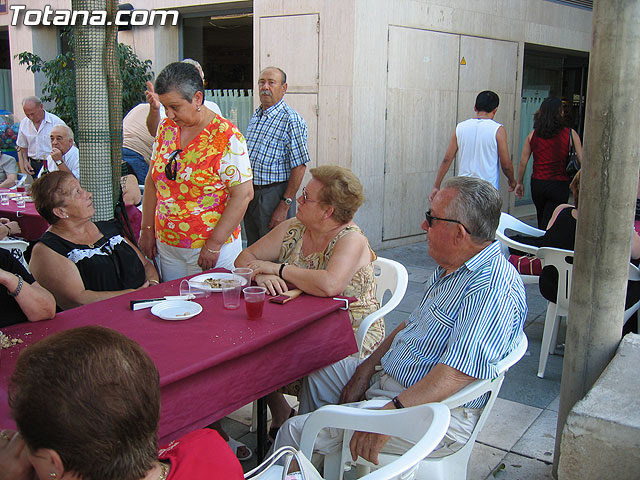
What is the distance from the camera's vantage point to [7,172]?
810cm

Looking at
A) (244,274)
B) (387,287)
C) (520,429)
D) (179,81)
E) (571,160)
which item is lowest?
(520,429)

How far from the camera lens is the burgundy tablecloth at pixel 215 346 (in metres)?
2.09

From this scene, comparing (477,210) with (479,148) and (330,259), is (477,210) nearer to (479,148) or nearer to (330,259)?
(330,259)

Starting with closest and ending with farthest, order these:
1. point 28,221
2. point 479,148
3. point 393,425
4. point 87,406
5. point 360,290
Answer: point 87,406 → point 393,425 → point 360,290 → point 28,221 → point 479,148

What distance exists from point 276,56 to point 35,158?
3772 mm

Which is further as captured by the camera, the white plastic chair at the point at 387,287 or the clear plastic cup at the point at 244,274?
the white plastic chair at the point at 387,287

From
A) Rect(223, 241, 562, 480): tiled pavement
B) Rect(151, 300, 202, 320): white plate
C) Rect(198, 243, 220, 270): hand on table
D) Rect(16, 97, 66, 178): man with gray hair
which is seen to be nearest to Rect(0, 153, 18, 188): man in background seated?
Rect(16, 97, 66, 178): man with gray hair

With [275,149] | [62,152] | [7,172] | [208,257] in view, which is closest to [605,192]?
[208,257]

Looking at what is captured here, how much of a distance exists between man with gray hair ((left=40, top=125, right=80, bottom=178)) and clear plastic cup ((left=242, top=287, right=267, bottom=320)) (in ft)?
13.8

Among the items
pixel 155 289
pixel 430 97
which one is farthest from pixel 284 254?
pixel 430 97

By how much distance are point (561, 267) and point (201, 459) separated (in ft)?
9.98

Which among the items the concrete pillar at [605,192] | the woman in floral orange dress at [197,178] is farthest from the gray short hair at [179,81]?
the concrete pillar at [605,192]

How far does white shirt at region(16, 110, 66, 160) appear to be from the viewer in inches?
332

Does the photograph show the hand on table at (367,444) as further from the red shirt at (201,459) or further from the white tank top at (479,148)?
the white tank top at (479,148)
